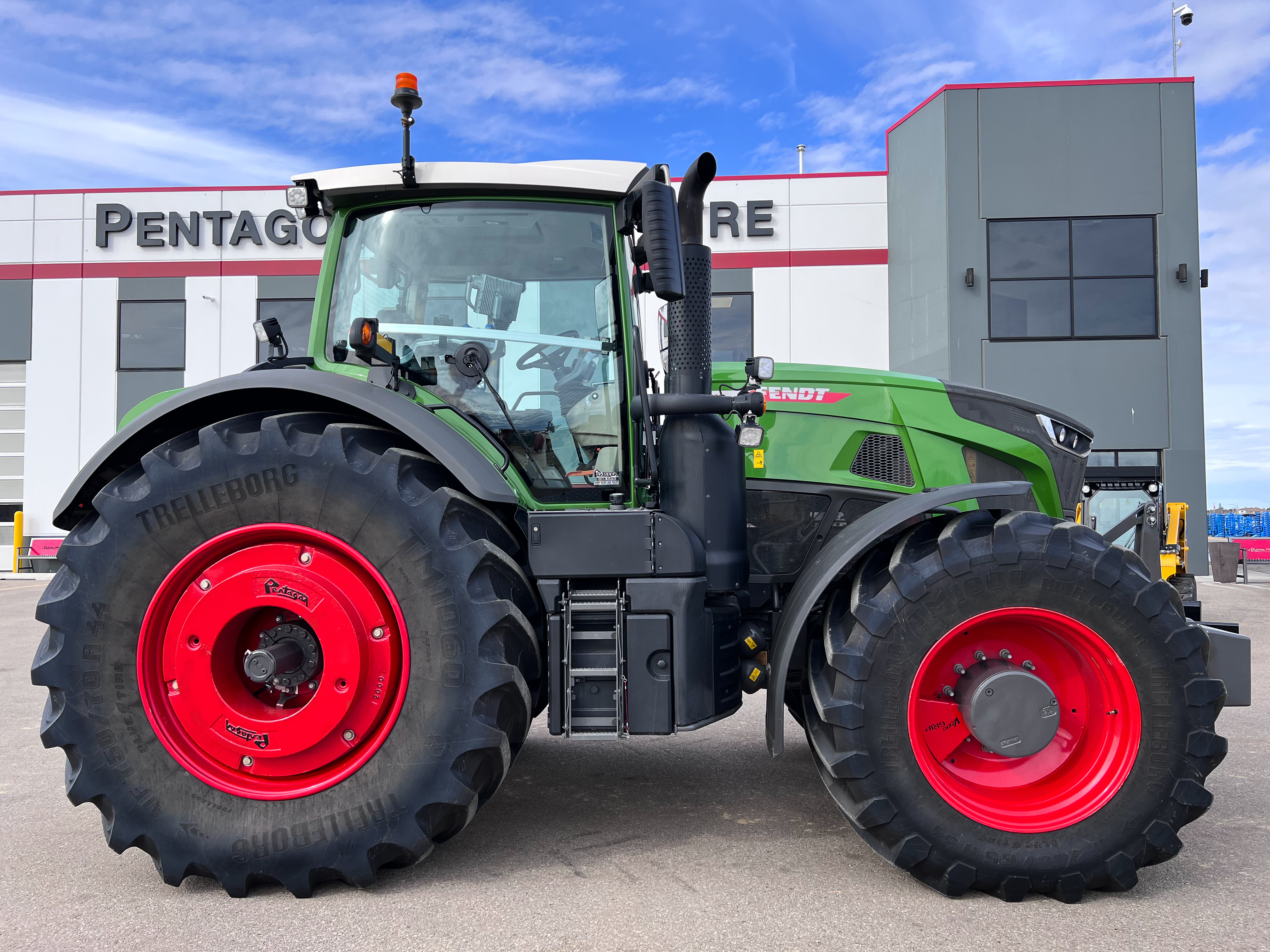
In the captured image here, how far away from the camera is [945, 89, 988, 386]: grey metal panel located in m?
15.3

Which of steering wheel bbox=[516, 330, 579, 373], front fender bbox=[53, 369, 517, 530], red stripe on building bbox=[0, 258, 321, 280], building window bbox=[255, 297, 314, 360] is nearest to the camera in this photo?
front fender bbox=[53, 369, 517, 530]

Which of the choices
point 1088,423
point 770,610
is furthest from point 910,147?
point 770,610

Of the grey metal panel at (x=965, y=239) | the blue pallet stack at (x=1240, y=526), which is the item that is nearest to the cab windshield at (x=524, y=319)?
the grey metal panel at (x=965, y=239)

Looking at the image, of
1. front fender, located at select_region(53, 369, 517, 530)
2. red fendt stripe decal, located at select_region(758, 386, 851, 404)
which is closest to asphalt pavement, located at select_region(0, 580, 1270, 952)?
front fender, located at select_region(53, 369, 517, 530)

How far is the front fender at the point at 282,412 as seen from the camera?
281 centimetres

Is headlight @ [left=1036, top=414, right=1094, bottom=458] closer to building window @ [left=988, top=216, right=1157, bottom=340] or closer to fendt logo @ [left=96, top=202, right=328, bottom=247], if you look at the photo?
building window @ [left=988, top=216, right=1157, bottom=340]

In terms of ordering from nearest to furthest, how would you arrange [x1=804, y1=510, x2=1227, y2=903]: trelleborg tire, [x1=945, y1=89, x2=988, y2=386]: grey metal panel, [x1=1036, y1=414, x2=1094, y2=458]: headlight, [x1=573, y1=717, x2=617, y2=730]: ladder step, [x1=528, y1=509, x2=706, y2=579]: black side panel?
1. [x1=804, y1=510, x2=1227, y2=903]: trelleborg tire
2. [x1=573, y1=717, x2=617, y2=730]: ladder step
3. [x1=528, y1=509, x2=706, y2=579]: black side panel
4. [x1=1036, y1=414, x2=1094, y2=458]: headlight
5. [x1=945, y1=89, x2=988, y2=386]: grey metal panel

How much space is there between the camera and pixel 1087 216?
15180 millimetres

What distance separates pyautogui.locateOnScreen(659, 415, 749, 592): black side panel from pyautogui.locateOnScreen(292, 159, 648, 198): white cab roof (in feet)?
2.96

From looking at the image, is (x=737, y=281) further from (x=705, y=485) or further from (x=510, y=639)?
(x=510, y=639)

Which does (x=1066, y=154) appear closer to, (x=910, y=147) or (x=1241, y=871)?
(x=910, y=147)

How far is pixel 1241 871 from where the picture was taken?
2871mm

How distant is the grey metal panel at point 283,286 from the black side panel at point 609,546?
1623 centimetres

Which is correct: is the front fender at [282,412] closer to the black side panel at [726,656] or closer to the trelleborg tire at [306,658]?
the trelleborg tire at [306,658]
